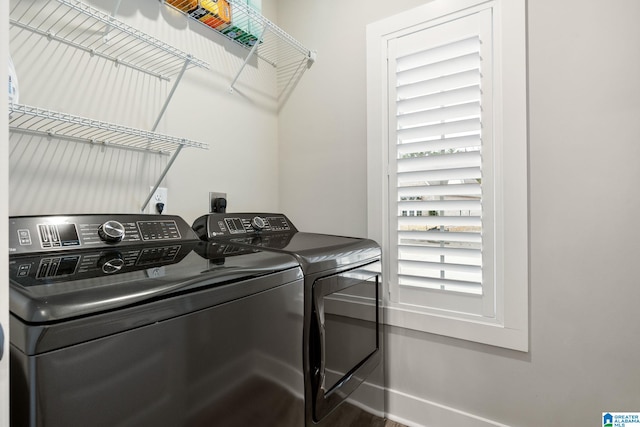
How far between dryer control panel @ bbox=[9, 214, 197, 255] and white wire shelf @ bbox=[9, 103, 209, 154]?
1.00ft

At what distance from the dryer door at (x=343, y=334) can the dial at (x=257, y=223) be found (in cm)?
59

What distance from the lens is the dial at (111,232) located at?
1.03 metres

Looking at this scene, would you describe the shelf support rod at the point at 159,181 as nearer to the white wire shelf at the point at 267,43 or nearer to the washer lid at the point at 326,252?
the washer lid at the point at 326,252

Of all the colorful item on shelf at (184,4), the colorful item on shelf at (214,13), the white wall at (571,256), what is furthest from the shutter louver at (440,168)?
the colorful item on shelf at (184,4)

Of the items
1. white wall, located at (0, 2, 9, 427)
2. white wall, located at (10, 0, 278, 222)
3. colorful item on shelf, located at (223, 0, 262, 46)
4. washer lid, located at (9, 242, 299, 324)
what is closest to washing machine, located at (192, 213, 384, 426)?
washer lid, located at (9, 242, 299, 324)

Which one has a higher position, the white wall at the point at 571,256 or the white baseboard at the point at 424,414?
the white wall at the point at 571,256

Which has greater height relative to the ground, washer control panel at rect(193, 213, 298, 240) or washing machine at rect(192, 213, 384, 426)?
washer control panel at rect(193, 213, 298, 240)

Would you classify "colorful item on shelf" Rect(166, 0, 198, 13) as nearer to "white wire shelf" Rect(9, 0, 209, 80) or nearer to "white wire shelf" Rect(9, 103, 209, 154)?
"white wire shelf" Rect(9, 0, 209, 80)

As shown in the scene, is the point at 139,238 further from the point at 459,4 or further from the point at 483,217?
the point at 459,4

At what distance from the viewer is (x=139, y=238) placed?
44.4 inches

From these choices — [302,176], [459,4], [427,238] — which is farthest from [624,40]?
[302,176]

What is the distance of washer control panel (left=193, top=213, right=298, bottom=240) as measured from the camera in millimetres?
1422

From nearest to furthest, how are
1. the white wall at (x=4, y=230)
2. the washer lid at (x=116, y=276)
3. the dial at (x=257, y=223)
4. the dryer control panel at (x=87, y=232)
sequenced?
the white wall at (x=4, y=230)
the washer lid at (x=116, y=276)
the dryer control panel at (x=87, y=232)
the dial at (x=257, y=223)

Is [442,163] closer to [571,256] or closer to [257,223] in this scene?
[571,256]
